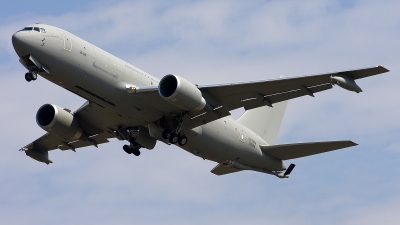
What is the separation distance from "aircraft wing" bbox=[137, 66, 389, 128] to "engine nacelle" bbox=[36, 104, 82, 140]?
6304mm

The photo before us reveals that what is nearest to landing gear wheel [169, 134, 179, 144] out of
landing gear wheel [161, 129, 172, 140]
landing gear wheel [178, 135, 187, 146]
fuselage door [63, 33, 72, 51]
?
landing gear wheel [161, 129, 172, 140]

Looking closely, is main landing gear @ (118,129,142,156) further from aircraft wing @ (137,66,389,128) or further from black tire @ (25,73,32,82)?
black tire @ (25,73,32,82)

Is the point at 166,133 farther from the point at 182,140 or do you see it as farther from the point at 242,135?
the point at 242,135

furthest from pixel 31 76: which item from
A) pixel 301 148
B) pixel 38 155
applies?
pixel 301 148

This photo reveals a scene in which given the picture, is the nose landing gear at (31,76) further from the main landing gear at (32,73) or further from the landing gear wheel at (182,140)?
the landing gear wheel at (182,140)

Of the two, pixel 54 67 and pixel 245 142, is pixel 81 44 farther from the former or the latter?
pixel 245 142

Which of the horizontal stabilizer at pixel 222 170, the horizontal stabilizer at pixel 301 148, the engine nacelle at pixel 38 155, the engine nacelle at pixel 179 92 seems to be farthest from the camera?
the engine nacelle at pixel 38 155

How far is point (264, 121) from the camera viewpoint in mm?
53688

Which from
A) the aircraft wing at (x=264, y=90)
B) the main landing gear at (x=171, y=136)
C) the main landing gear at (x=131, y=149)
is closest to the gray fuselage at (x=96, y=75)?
the main landing gear at (x=171, y=136)

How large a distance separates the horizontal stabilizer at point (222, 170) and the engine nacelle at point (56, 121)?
10312 millimetres

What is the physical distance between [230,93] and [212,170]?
9.96m

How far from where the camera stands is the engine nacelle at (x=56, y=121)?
1764 inches

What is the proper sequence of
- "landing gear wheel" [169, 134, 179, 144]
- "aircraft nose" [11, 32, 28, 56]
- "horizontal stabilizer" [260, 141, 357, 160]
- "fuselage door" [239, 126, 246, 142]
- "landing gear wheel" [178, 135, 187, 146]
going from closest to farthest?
"aircraft nose" [11, 32, 28, 56]
"landing gear wheel" [169, 134, 179, 144]
"landing gear wheel" [178, 135, 187, 146]
"horizontal stabilizer" [260, 141, 357, 160]
"fuselage door" [239, 126, 246, 142]

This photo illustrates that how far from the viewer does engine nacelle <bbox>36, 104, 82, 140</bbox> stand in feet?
147
